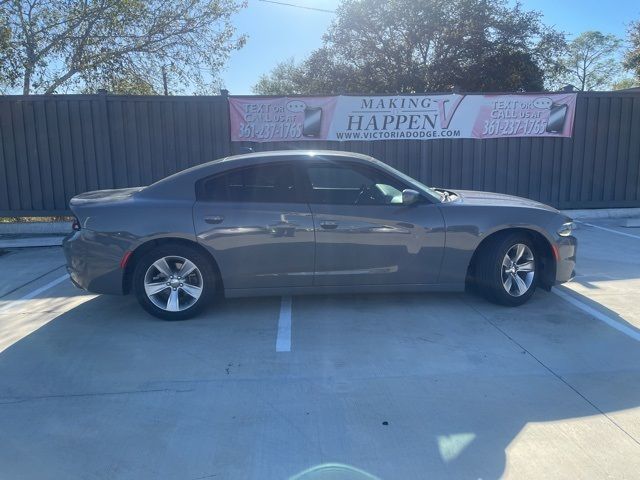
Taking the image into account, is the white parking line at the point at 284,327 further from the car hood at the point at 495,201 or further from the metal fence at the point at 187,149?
the metal fence at the point at 187,149

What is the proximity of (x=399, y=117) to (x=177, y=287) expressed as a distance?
6.25 meters

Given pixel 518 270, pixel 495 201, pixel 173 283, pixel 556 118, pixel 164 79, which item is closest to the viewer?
pixel 173 283

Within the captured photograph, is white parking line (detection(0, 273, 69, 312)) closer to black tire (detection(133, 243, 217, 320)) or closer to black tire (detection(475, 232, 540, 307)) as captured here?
black tire (detection(133, 243, 217, 320))

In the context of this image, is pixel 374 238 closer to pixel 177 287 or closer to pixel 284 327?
pixel 284 327

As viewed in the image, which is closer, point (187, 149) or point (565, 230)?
point (565, 230)

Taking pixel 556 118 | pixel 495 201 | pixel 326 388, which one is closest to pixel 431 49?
pixel 556 118

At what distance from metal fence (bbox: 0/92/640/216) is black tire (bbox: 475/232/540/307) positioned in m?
5.06

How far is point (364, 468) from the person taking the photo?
2.96m

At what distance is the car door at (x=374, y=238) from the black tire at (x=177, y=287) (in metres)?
1.01

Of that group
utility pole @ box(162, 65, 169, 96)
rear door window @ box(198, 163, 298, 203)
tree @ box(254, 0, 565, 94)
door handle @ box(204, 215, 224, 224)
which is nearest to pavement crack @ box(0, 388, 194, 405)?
door handle @ box(204, 215, 224, 224)

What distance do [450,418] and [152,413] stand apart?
6.17 feet

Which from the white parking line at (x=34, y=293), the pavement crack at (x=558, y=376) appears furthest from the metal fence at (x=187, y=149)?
the pavement crack at (x=558, y=376)

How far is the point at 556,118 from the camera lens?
10.5m

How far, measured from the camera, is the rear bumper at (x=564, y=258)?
5.50 metres
